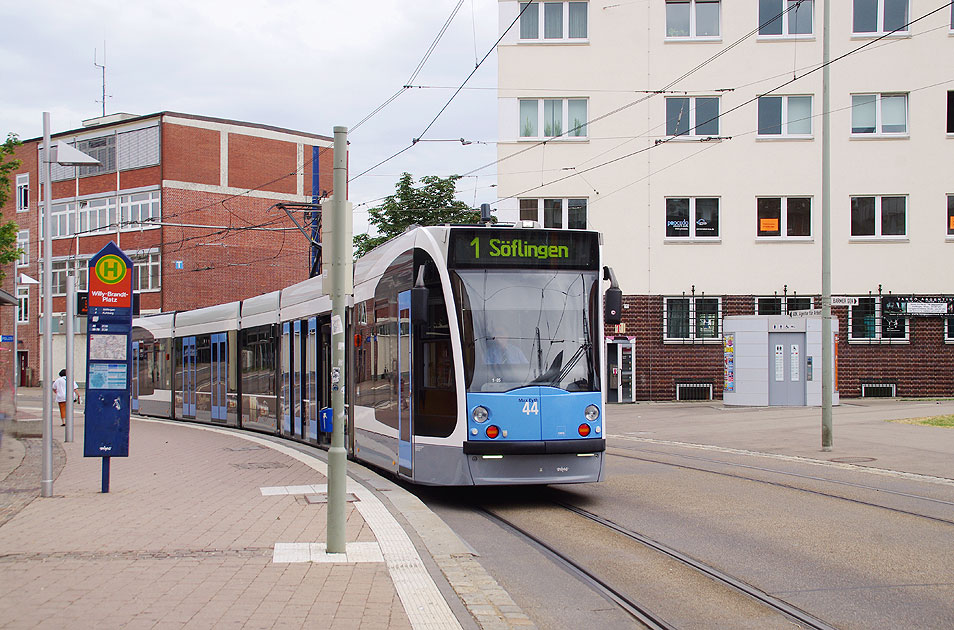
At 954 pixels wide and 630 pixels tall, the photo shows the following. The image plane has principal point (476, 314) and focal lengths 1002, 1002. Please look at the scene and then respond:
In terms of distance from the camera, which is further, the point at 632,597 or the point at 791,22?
the point at 791,22

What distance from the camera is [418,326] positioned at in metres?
11.7

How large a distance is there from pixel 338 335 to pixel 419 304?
2.28m

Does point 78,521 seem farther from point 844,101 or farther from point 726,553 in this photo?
point 844,101

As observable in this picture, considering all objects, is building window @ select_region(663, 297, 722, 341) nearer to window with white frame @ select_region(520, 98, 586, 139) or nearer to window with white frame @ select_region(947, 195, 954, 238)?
window with white frame @ select_region(520, 98, 586, 139)

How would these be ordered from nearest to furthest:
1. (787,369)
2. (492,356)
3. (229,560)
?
(229,560), (492,356), (787,369)

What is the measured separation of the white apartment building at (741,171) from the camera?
112 feet

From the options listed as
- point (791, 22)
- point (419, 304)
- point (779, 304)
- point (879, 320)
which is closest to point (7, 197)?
point (419, 304)

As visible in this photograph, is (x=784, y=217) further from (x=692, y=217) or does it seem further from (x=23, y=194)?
(x=23, y=194)

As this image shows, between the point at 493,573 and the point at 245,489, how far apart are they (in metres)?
5.42

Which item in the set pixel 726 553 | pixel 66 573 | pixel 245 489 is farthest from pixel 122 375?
pixel 726 553

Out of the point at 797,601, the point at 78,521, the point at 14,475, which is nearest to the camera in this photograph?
the point at 797,601

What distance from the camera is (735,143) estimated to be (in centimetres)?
3438

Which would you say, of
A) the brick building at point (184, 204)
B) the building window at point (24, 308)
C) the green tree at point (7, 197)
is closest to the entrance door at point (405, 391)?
the green tree at point (7, 197)

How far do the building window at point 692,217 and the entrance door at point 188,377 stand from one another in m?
16.3
